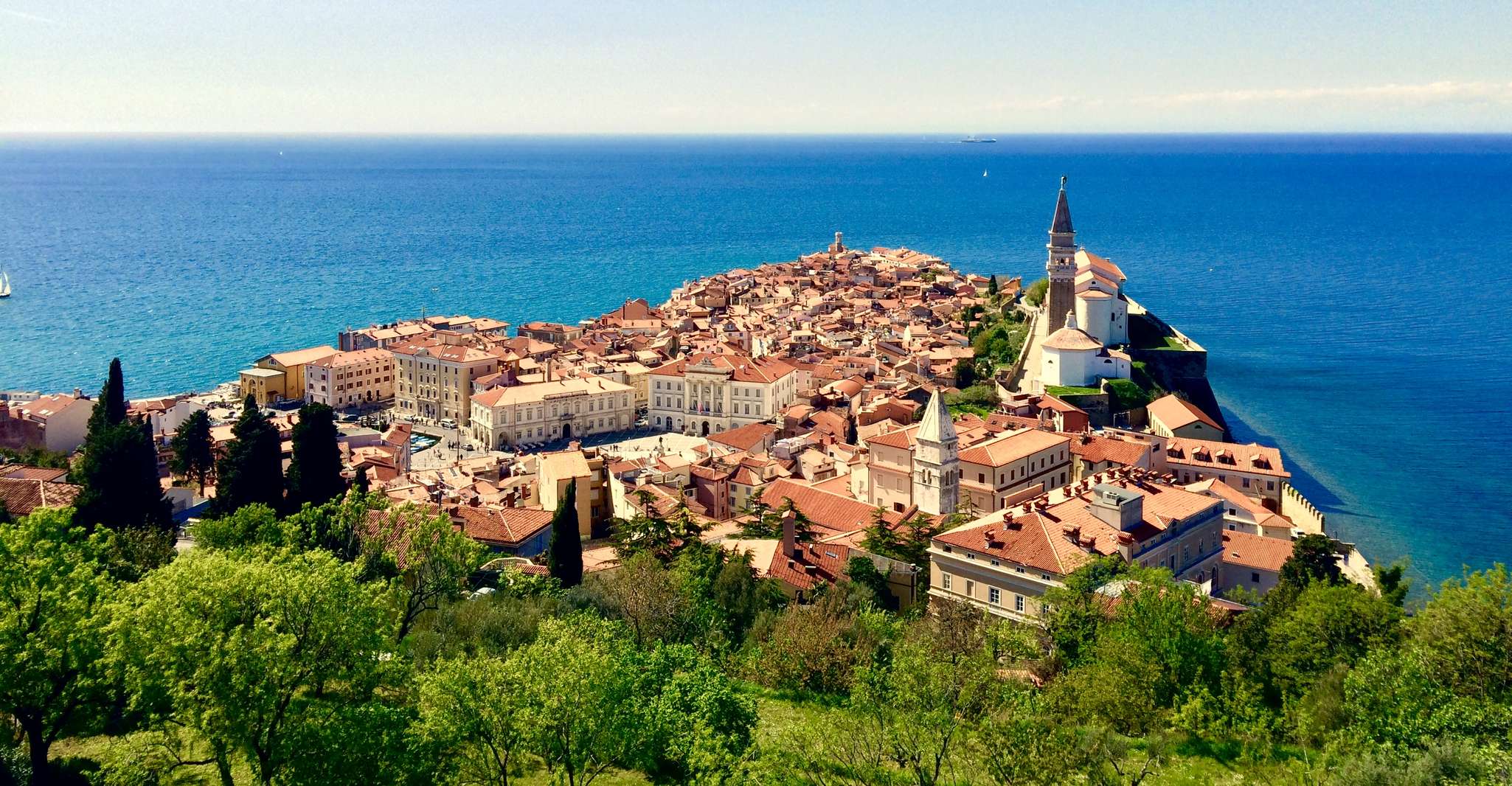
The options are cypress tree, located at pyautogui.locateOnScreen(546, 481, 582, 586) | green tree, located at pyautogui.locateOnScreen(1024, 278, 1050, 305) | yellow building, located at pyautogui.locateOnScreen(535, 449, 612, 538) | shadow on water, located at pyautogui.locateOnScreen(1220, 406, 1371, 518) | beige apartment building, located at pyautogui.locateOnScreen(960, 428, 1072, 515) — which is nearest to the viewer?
cypress tree, located at pyautogui.locateOnScreen(546, 481, 582, 586)

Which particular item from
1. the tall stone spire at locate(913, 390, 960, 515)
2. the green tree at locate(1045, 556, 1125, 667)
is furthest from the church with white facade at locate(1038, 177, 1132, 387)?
the green tree at locate(1045, 556, 1125, 667)

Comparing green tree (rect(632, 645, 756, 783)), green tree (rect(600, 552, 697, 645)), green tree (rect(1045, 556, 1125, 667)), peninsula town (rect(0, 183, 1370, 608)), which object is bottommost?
peninsula town (rect(0, 183, 1370, 608))

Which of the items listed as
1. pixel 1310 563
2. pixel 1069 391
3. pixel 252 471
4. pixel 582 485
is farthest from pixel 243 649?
pixel 1069 391

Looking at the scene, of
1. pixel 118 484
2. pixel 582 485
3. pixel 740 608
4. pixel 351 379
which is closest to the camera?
pixel 740 608

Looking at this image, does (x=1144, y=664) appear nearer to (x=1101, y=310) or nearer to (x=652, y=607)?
(x=652, y=607)

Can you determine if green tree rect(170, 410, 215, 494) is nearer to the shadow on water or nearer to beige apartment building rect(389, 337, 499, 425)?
beige apartment building rect(389, 337, 499, 425)

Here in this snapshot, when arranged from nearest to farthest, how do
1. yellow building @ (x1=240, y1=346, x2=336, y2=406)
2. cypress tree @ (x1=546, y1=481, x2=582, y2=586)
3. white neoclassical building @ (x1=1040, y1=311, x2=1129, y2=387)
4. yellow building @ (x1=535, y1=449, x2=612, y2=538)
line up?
1. cypress tree @ (x1=546, y1=481, x2=582, y2=586)
2. yellow building @ (x1=535, y1=449, x2=612, y2=538)
3. white neoclassical building @ (x1=1040, y1=311, x2=1129, y2=387)
4. yellow building @ (x1=240, y1=346, x2=336, y2=406)

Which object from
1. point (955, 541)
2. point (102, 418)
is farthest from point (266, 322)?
point (955, 541)
